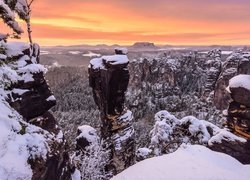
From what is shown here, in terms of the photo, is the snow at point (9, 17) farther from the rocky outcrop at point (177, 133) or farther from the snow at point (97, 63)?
the rocky outcrop at point (177, 133)

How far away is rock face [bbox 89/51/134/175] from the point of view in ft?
114

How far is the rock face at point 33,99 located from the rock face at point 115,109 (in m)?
16.0

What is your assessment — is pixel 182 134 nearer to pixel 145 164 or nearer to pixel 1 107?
pixel 145 164

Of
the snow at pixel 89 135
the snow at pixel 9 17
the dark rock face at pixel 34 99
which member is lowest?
the snow at pixel 89 135

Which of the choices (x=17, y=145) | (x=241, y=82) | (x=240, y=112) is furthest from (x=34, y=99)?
(x=240, y=112)

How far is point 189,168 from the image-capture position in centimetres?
1673

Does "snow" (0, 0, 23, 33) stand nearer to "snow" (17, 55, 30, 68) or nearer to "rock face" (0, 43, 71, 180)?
"rock face" (0, 43, 71, 180)

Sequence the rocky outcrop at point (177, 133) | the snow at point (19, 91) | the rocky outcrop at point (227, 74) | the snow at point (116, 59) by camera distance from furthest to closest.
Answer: the rocky outcrop at point (227, 74) < the snow at point (116, 59) < the rocky outcrop at point (177, 133) < the snow at point (19, 91)

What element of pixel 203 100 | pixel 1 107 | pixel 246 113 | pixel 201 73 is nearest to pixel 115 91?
pixel 246 113

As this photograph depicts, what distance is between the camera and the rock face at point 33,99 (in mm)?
14703

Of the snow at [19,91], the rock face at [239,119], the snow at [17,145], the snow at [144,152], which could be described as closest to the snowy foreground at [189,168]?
the rock face at [239,119]

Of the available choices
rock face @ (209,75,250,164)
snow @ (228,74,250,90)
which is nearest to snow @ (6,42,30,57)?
snow @ (228,74,250,90)

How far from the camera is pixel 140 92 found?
575 ft

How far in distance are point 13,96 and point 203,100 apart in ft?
345
